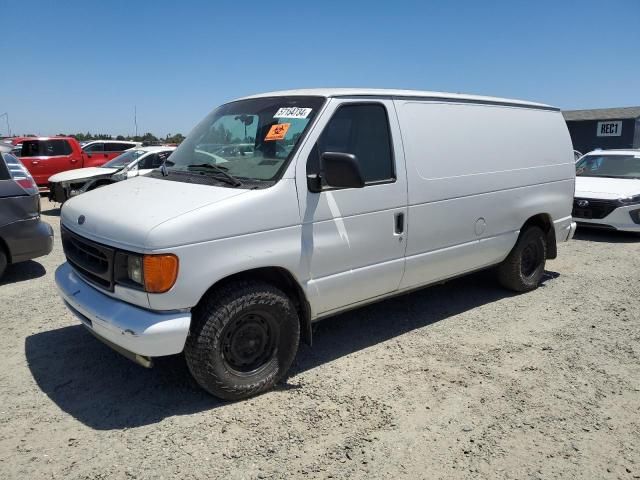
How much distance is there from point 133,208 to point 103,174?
29.4ft

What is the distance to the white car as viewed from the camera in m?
8.82

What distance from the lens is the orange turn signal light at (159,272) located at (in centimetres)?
297

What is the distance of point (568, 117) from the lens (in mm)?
35344

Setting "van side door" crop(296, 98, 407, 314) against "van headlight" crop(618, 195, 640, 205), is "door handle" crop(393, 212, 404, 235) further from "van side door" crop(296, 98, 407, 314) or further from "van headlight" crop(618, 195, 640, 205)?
"van headlight" crop(618, 195, 640, 205)

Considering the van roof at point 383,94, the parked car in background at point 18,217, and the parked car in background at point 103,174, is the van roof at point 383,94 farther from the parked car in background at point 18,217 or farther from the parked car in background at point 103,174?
the parked car in background at point 103,174

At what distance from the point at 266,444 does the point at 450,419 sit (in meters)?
1.20

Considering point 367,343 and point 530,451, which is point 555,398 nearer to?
point 530,451

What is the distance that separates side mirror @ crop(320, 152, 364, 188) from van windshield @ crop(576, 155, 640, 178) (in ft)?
28.6

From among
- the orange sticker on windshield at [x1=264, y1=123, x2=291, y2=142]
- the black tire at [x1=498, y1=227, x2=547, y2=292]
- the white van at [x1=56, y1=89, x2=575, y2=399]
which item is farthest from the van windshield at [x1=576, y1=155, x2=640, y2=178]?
the orange sticker on windshield at [x1=264, y1=123, x2=291, y2=142]

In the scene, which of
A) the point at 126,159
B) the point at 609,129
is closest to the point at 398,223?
the point at 126,159

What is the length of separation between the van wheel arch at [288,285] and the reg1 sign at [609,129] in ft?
117

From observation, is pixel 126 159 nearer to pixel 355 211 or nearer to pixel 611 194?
pixel 355 211

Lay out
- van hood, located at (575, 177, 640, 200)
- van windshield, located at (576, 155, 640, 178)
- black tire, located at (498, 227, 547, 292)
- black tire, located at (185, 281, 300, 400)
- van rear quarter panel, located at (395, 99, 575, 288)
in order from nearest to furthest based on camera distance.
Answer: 1. black tire, located at (185, 281, 300, 400)
2. van rear quarter panel, located at (395, 99, 575, 288)
3. black tire, located at (498, 227, 547, 292)
4. van hood, located at (575, 177, 640, 200)
5. van windshield, located at (576, 155, 640, 178)

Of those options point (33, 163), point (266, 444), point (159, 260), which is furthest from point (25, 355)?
point (33, 163)
